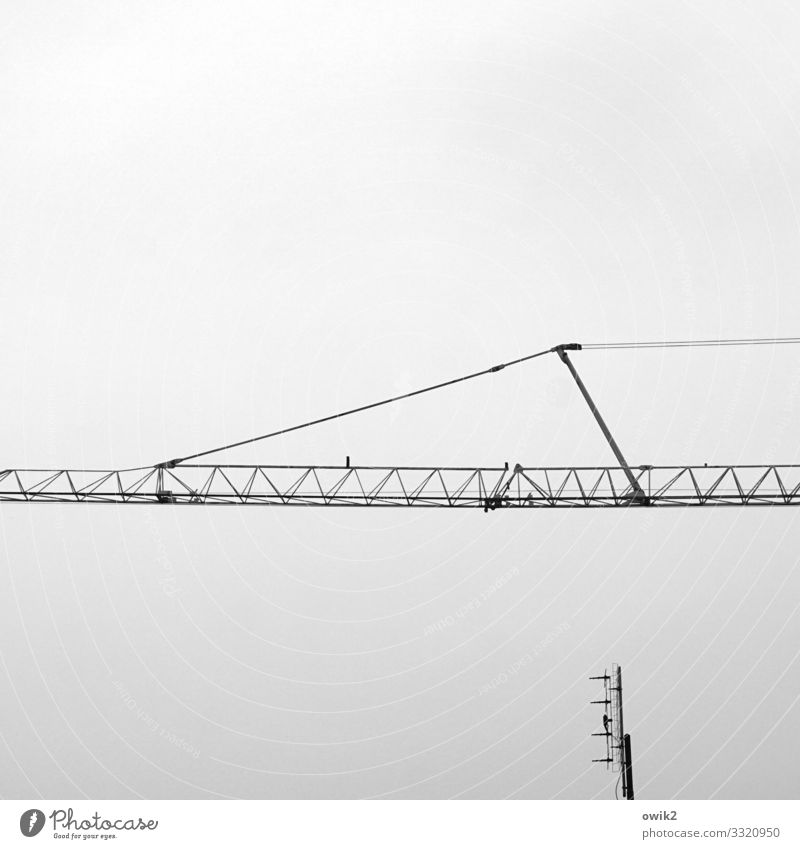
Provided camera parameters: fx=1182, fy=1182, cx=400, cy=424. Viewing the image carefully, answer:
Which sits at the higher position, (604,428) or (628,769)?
(604,428)

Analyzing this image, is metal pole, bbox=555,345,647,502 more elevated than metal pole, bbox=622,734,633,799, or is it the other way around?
metal pole, bbox=555,345,647,502

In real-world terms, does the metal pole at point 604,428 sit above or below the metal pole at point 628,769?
above

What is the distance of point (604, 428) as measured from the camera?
169ft

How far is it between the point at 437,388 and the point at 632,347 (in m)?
9.99

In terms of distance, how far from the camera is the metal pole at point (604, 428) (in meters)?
50.0

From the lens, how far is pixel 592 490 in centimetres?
5078

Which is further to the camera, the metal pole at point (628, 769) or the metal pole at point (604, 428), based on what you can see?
the metal pole at point (604, 428)

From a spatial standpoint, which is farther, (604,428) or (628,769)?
(604,428)

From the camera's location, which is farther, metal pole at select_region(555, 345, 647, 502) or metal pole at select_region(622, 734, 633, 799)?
metal pole at select_region(555, 345, 647, 502)

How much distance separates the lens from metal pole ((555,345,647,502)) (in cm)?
5000
